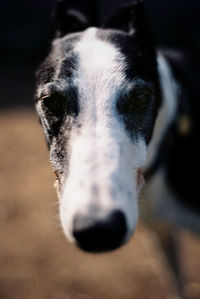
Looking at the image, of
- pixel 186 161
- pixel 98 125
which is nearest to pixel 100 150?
pixel 98 125

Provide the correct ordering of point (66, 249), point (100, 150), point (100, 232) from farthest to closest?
point (66, 249) → point (100, 150) → point (100, 232)

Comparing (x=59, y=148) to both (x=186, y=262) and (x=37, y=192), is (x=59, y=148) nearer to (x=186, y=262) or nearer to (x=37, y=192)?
(x=186, y=262)

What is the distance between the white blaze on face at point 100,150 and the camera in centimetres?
113

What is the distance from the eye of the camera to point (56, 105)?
1452 millimetres

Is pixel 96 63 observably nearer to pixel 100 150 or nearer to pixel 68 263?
pixel 100 150

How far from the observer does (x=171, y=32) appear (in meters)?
3.08

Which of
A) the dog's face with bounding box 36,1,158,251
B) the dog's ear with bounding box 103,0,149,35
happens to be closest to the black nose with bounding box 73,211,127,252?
the dog's face with bounding box 36,1,158,251

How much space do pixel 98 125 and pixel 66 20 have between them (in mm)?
867

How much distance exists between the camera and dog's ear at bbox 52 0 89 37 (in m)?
1.87

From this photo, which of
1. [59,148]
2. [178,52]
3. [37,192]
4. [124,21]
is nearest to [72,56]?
[59,148]

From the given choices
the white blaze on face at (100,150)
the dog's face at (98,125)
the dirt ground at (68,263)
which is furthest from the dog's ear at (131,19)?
the dirt ground at (68,263)

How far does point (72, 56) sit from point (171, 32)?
1866 millimetres

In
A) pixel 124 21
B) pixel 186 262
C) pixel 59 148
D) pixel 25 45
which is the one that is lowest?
pixel 186 262

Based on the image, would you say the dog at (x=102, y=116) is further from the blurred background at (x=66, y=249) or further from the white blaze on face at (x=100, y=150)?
the blurred background at (x=66, y=249)
